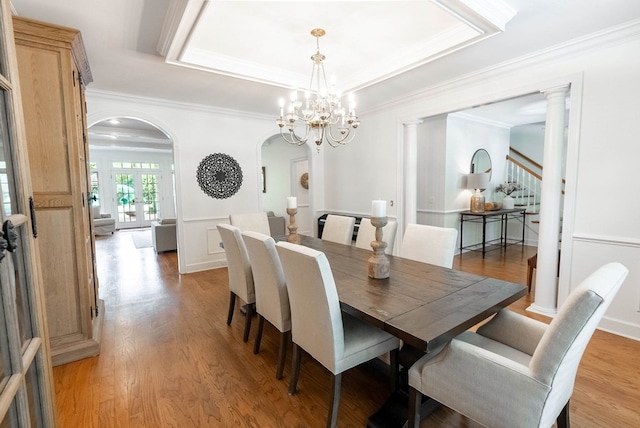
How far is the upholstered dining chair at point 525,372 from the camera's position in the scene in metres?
1.05

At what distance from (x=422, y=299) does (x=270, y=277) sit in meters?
0.98

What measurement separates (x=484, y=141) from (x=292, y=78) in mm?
4273

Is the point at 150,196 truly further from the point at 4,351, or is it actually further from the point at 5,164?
the point at 4,351

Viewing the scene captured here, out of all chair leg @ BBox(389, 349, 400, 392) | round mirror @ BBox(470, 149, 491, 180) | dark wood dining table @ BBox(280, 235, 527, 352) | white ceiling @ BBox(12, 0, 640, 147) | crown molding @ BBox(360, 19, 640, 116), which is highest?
white ceiling @ BBox(12, 0, 640, 147)

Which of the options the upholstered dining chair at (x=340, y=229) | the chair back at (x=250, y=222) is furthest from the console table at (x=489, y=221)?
the chair back at (x=250, y=222)

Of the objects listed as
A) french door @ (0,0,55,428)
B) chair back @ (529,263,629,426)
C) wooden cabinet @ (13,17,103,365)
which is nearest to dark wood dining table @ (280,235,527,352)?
chair back @ (529,263,629,426)

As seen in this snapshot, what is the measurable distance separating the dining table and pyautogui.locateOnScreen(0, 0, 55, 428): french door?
48.5 inches

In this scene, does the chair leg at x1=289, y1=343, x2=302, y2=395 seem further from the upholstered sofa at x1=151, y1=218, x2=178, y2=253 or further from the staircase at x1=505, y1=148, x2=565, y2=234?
the staircase at x1=505, y1=148, x2=565, y2=234

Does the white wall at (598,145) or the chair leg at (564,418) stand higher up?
the white wall at (598,145)

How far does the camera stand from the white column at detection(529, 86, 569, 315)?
2.88 meters

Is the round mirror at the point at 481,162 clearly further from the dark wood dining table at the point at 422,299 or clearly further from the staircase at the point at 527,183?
the dark wood dining table at the point at 422,299

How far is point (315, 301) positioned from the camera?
1.61 meters

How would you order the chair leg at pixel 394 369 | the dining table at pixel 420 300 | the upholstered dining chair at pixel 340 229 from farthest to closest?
the upholstered dining chair at pixel 340 229 → the chair leg at pixel 394 369 → the dining table at pixel 420 300

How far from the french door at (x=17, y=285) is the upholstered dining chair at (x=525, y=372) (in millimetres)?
1433
